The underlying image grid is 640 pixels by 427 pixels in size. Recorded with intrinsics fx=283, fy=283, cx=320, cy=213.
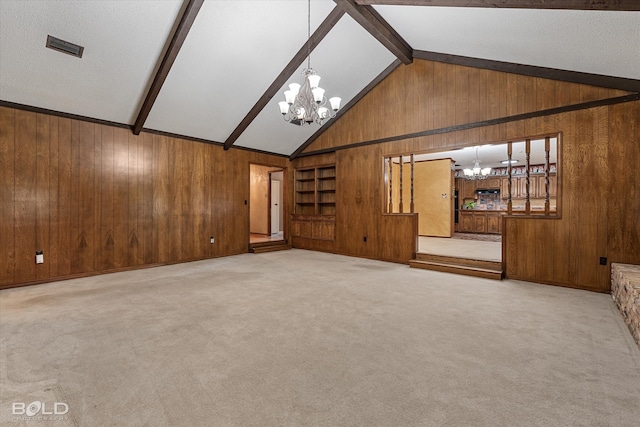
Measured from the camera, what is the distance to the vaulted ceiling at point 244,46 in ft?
10.5

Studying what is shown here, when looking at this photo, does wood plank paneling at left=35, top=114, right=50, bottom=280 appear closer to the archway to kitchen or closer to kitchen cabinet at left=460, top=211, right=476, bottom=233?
the archway to kitchen

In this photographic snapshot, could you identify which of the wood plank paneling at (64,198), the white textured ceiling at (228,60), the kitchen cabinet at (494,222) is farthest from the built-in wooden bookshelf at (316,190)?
the kitchen cabinet at (494,222)

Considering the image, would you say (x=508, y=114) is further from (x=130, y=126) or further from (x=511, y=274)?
(x=130, y=126)

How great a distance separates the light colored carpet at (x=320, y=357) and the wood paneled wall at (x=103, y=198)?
2.79 feet

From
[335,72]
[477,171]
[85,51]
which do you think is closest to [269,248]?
[335,72]

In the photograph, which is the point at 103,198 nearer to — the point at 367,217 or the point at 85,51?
the point at 85,51

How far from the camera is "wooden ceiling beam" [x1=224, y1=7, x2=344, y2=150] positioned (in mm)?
4309

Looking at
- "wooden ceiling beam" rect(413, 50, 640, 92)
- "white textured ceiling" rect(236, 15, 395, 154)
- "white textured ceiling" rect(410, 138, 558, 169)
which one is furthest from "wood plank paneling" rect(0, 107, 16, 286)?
"white textured ceiling" rect(410, 138, 558, 169)

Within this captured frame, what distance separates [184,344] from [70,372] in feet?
2.35

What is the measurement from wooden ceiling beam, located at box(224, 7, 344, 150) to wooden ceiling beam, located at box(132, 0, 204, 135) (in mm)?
1742

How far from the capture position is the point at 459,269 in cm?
481

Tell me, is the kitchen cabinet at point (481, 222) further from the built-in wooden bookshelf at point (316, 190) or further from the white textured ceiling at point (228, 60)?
the white textured ceiling at point (228, 60)

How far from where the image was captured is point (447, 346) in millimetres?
2328

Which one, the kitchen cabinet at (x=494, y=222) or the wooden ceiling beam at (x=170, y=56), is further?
the kitchen cabinet at (x=494, y=222)
